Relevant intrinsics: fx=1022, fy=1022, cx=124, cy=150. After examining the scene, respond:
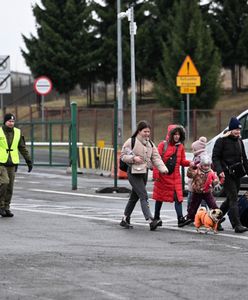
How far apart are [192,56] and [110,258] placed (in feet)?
151

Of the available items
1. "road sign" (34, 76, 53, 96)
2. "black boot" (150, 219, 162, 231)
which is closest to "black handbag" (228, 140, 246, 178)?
"black boot" (150, 219, 162, 231)

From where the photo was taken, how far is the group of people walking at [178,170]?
14867 millimetres

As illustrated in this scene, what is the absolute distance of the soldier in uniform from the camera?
1697 centimetres

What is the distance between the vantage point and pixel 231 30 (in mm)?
63344

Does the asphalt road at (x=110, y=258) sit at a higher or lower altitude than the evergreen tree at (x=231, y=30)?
lower

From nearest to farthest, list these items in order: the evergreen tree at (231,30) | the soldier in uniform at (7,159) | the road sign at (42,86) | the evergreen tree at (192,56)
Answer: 1. the soldier in uniform at (7,159)
2. the road sign at (42,86)
3. the evergreen tree at (192,56)
4. the evergreen tree at (231,30)

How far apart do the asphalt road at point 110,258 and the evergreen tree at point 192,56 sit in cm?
3765

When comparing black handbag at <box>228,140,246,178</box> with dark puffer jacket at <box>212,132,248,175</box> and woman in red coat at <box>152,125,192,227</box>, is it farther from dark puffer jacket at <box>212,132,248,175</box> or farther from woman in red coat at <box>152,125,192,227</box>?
woman in red coat at <box>152,125,192,227</box>

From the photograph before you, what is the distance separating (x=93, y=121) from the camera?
55094 millimetres

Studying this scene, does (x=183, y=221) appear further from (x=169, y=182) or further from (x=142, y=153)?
(x=142, y=153)

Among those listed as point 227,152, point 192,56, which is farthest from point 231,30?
point 227,152

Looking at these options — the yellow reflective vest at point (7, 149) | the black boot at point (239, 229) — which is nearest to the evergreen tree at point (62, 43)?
the yellow reflective vest at point (7, 149)

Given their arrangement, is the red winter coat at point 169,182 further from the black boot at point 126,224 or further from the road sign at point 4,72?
the road sign at point 4,72

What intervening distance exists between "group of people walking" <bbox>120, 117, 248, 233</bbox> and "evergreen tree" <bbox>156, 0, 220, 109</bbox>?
133 feet
